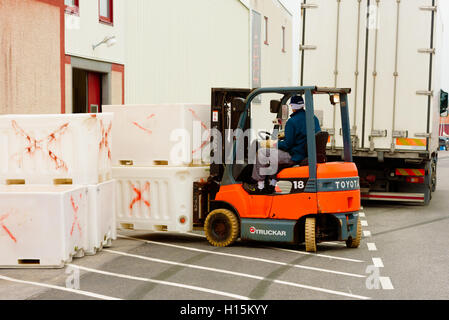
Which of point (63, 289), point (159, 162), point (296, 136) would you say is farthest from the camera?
point (159, 162)

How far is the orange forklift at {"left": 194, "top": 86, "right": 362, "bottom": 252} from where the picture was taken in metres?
9.51

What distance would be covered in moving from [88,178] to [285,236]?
9.06 feet

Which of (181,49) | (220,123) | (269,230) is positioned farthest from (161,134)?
(181,49)

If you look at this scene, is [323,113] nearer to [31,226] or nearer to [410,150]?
[410,150]

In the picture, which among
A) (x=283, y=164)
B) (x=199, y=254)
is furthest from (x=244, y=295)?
(x=283, y=164)

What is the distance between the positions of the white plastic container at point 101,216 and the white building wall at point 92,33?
727 cm

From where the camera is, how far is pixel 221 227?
33.2ft

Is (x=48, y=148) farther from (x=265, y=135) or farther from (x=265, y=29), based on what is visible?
(x=265, y=29)

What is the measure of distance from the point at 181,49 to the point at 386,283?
55.3 feet

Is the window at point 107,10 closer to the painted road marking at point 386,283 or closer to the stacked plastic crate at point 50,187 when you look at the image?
the stacked plastic crate at point 50,187

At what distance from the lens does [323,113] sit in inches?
590

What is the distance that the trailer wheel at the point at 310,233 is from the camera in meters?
9.48

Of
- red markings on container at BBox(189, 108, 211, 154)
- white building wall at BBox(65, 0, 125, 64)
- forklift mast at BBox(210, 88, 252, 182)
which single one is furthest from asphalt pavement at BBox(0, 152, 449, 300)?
white building wall at BBox(65, 0, 125, 64)

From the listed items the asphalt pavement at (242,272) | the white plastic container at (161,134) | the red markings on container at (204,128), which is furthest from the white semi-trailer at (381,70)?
the white plastic container at (161,134)
